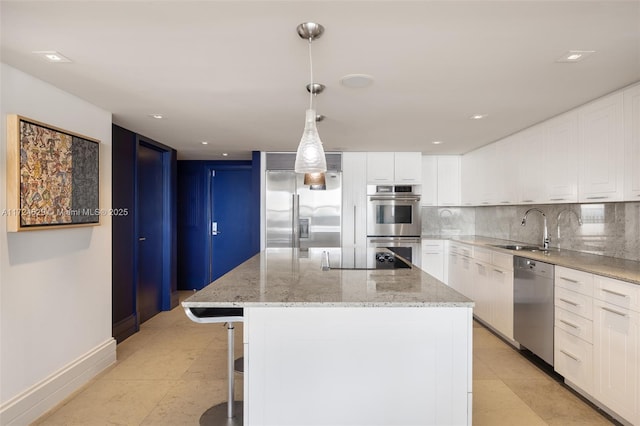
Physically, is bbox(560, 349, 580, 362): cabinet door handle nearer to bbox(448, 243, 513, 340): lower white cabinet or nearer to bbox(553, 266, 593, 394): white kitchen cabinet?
bbox(553, 266, 593, 394): white kitchen cabinet

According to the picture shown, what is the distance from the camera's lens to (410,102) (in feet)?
9.18

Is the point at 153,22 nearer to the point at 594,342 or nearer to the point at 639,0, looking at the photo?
the point at 639,0

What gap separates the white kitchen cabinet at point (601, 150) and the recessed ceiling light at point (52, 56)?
3.60m

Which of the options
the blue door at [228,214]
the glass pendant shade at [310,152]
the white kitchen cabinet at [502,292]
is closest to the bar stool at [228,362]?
the glass pendant shade at [310,152]

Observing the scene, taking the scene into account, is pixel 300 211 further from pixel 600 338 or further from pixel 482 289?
pixel 600 338

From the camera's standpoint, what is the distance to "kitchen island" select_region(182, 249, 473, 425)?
1.64 m

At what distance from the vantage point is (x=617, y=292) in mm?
2133

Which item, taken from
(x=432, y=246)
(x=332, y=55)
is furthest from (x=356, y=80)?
(x=432, y=246)

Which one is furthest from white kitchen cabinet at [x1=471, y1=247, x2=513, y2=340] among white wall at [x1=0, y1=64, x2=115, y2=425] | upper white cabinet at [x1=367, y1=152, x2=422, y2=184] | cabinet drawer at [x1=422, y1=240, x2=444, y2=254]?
white wall at [x1=0, y1=64, x2=115, y2=425]

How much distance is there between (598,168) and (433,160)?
2761 mm

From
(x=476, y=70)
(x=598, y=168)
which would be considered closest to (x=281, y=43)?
(x=476, y=70)

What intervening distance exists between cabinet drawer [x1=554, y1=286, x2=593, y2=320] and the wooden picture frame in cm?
361

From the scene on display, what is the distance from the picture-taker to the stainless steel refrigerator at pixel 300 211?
4.99 metres

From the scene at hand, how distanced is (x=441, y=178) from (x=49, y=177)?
4.76 metres
